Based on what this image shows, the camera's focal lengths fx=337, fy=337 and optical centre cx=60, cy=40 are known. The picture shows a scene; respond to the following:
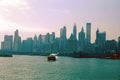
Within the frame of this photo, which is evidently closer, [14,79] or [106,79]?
[14,79]

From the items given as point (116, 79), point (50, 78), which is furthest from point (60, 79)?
point (116, 79)

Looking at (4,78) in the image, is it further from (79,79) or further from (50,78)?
(79,79)

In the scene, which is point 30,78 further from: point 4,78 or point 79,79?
point 79,79

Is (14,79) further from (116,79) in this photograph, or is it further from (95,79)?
(116,79)

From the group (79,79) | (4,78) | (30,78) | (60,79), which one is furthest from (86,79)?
(4,78)

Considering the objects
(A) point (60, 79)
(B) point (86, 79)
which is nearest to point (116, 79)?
(B) point (86, 79)

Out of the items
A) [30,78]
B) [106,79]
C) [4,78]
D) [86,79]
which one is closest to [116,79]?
[106,79]

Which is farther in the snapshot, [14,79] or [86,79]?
[86,79]
